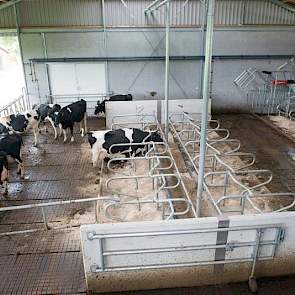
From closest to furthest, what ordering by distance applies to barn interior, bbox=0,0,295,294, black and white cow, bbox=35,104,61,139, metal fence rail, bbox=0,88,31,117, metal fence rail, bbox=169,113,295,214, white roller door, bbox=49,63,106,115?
barn interior, bbox=0,0,295,294
metal fence rail, bbox=169,113,295,214
black and white cow, bbox=35,104,61,139
metal fence rail, bbox=0,88,31,117
white roller door, bbox=49,63,106,115

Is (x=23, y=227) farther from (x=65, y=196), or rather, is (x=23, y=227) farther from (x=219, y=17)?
(x=219, y=17)

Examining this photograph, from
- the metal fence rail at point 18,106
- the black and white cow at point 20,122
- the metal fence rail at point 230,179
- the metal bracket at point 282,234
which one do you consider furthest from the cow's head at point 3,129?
the metal bracket at point 282,234

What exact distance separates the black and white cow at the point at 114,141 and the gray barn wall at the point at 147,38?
6.75 metres

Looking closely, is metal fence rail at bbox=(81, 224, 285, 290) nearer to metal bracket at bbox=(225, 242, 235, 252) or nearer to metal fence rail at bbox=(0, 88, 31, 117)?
metal bracket at bbox=(225, 242, 235, 252)

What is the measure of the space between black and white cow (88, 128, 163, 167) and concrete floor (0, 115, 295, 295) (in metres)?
0.52

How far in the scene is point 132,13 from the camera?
1434 cm

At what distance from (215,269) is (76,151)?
22.0 feet

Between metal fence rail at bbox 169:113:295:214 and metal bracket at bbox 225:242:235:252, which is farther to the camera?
metal fence rail at bbox 169:113:295:214

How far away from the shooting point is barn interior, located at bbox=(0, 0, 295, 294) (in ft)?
14.2

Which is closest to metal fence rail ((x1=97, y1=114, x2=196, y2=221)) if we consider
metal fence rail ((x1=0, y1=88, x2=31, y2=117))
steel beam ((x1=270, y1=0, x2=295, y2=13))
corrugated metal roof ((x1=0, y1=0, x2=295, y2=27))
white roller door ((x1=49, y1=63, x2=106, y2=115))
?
metal fence rail ((x1=0, y1=88, x2=31, y2=117))

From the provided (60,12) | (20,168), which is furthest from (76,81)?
(20,168)

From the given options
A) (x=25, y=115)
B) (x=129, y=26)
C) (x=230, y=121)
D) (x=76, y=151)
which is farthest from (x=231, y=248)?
(x=129, y=26)

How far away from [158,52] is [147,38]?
81 cm

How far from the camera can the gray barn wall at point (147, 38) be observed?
→ 14.2m
